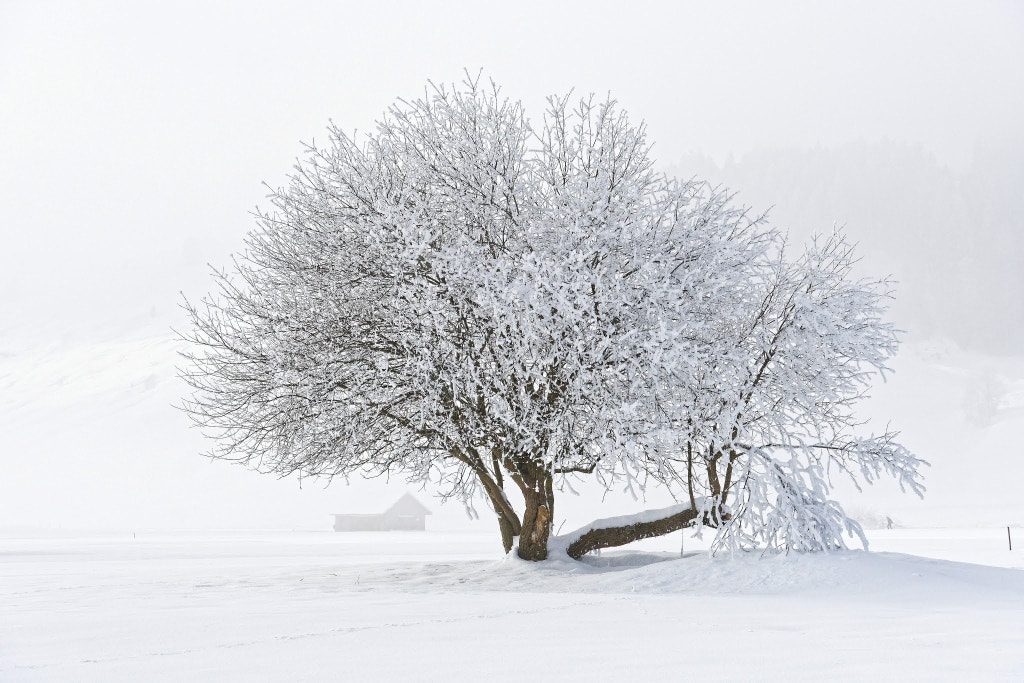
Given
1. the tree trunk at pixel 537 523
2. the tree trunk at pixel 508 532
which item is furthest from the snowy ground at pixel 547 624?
the tree trunk at pixel 508 532

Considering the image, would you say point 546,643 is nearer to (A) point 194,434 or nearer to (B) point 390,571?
(B) point 390,571

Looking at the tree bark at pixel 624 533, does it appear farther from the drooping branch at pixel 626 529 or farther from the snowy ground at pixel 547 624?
the snowy ground at pixel 547 624

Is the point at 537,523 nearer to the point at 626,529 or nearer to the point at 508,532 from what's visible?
the point at 508,532

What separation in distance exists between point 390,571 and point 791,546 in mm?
7804

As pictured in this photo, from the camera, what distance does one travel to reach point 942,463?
168 meters

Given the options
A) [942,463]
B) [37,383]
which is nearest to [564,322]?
[942,463]

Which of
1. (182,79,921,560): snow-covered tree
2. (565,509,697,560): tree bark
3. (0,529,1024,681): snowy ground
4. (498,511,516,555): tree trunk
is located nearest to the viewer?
(0,529,1024,681): snowy ground

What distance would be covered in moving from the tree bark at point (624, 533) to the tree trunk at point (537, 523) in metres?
0.20

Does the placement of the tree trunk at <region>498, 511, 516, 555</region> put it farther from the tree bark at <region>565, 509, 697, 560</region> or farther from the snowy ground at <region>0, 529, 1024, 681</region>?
the snowy ground at <region>0, 529, 1024, 681</region>

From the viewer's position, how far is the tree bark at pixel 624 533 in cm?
1617

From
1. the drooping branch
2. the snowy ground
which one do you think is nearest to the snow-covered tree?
the drooping branch

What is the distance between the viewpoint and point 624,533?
16.5 metres

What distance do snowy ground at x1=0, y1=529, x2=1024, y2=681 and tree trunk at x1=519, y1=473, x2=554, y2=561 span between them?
1.43 ft

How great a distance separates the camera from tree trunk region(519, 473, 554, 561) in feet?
53.1
